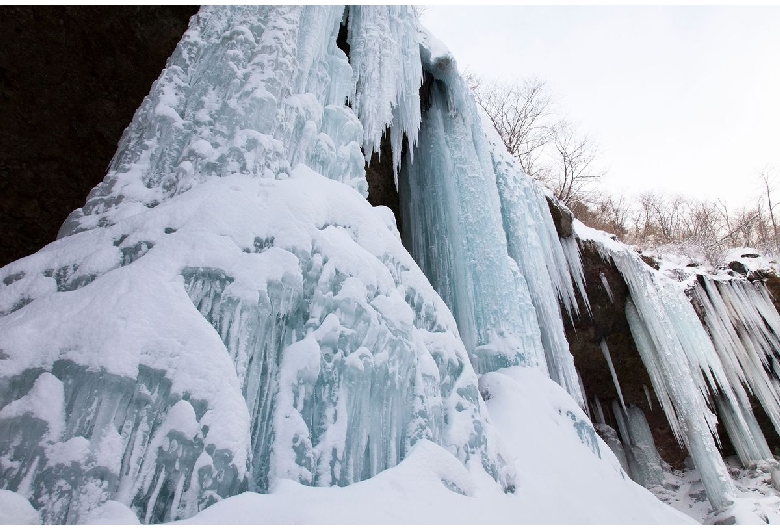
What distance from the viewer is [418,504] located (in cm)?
161

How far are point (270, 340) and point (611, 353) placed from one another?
8.21 meters

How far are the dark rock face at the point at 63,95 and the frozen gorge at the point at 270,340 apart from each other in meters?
1.46

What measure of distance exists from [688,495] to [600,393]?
234 centimetres

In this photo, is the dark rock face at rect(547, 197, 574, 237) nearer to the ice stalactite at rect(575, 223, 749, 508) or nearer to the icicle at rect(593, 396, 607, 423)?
the ice stalactite at rect(575, 223, 749, 508)

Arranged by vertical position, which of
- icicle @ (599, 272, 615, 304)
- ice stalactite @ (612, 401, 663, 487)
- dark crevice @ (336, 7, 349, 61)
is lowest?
ice stalactite @ (612, 401, 663, 487)

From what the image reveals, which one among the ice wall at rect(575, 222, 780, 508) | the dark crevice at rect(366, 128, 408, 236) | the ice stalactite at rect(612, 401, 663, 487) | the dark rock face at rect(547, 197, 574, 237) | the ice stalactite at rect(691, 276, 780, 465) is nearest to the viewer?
the dark crevice at rect(366, 128, 408, 236)

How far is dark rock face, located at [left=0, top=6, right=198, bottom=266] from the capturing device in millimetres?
3826

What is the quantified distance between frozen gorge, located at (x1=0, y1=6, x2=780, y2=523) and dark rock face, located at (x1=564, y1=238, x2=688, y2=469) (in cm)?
381

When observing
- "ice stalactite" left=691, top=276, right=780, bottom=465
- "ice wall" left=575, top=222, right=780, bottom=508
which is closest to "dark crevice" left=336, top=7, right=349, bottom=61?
"ice wall" left=575, top=222, right=780, bottom=508

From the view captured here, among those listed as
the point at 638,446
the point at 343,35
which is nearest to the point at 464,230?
the point at 343,35

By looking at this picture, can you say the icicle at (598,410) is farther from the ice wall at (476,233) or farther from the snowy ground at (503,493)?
the snowy ground at (503,493)

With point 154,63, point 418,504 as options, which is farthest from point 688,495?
point 154,63

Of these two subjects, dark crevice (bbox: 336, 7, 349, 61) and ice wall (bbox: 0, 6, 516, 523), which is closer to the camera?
ice wall (bbox: 0, 6, 516, 523)

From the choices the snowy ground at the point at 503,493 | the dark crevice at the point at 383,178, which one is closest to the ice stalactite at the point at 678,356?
the dark crevice at the point at 383,178
